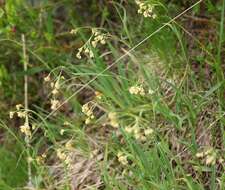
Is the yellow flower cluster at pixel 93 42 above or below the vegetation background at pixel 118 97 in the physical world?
above

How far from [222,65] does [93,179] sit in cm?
67

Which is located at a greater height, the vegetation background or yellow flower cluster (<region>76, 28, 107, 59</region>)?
yellow flower cluster (<region>76, 28, 107, 59</region>)

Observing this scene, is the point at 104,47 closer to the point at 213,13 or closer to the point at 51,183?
the point at 213,13

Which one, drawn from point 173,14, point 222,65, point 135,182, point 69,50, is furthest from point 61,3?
point 135,182

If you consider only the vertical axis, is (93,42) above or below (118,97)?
above

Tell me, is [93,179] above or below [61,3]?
below

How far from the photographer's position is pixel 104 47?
9.68ft

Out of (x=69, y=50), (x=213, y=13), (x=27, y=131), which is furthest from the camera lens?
(x=69, y=50)

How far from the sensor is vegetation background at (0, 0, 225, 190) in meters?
1.96

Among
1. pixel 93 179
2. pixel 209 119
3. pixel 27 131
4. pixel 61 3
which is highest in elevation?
pixel 61 3

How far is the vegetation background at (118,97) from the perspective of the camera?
196cm

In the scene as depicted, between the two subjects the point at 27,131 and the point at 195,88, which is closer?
the point at 27,131

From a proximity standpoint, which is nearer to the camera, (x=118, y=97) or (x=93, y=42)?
(x=93, y=42)

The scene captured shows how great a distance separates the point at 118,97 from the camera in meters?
2.30
